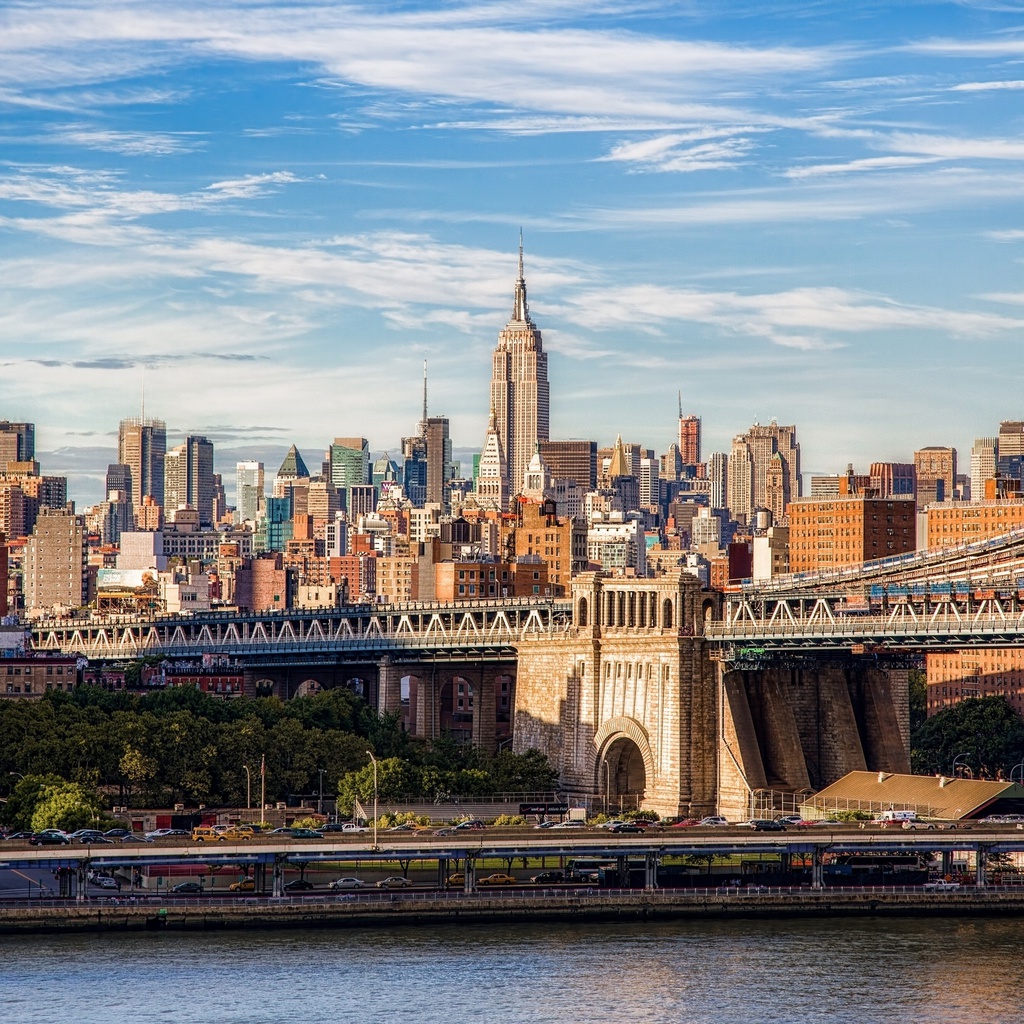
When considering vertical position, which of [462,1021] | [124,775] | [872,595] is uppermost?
[872,595]

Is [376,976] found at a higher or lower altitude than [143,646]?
lower

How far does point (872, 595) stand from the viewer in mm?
135125

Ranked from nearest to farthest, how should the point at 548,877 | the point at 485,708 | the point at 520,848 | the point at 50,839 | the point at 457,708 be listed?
1. the point at 520,848
2. the point at 50,839
3. the point at 548,877
4. the point at 485,708
5. the point at 457,708

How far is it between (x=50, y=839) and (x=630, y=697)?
123ft

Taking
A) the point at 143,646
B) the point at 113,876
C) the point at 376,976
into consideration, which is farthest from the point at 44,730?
the point at 143,646

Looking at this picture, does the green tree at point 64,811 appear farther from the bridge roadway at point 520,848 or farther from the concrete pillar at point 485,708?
the concrete pillar at point 485,708

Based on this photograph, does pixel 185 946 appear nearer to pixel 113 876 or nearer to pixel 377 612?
pixel 113 876

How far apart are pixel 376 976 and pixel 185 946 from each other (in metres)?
8.91

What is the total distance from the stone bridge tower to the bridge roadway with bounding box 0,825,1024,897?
66.9ft

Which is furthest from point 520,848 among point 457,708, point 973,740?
point 457,708

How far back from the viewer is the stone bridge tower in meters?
128

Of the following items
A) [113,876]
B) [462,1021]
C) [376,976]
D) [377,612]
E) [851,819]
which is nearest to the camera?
[462,1021]

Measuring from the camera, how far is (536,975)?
294 ft

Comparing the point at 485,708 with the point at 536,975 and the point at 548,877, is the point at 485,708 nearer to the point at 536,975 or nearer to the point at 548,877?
the point at 548,877
